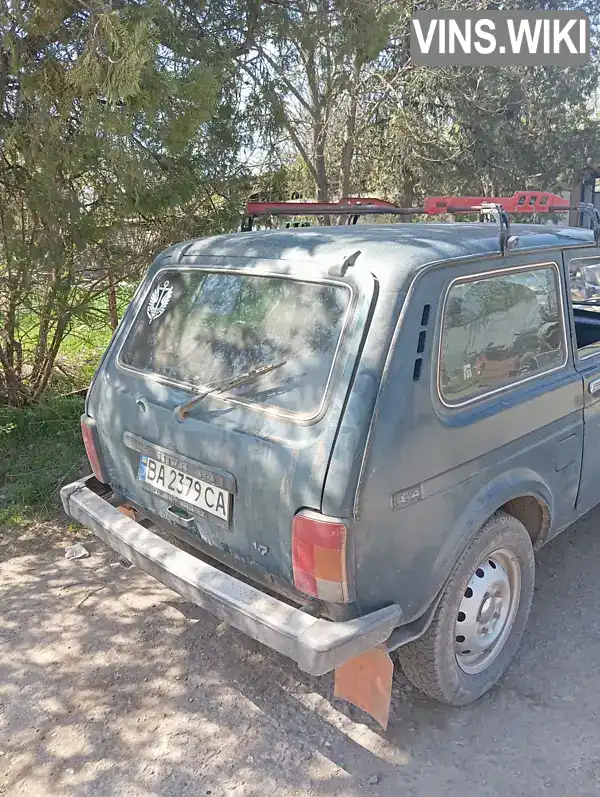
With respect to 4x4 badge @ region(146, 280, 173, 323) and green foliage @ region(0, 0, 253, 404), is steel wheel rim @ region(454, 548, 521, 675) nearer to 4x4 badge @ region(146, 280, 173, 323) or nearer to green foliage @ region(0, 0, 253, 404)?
4x4 badge @ region(146, 280, 173, 323)

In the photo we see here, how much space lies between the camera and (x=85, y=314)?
5141 mm

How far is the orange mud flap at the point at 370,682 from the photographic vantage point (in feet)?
7.63

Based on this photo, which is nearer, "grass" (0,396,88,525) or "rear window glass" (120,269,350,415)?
"rear window glass" (120,269,350,415)

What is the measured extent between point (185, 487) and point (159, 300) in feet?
3.29

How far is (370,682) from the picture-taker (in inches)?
93.9

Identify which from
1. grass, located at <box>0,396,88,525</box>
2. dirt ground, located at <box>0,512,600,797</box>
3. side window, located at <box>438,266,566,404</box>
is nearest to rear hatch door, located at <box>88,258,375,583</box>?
side window, located at <box>438,266,566,404</box>

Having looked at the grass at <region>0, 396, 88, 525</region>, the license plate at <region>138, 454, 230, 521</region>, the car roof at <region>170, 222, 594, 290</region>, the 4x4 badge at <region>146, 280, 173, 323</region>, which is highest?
the car roof at <region>170, 222, 594, 290</region>

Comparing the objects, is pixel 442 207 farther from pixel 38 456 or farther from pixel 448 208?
pixel 38 456

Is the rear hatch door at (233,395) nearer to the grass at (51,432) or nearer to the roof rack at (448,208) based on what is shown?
the roof rack at (448,208)

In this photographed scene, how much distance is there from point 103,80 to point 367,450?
278 cm

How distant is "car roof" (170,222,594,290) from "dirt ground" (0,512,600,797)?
1.80 m

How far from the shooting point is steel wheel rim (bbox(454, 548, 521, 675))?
2625 mm

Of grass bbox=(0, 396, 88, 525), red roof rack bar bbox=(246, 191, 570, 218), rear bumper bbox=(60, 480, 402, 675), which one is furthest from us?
grass bbox=(0, 396, 88, 525)

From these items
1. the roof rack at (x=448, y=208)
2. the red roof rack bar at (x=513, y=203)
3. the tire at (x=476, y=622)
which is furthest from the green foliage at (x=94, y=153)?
the tire at (x=476, y=622)
